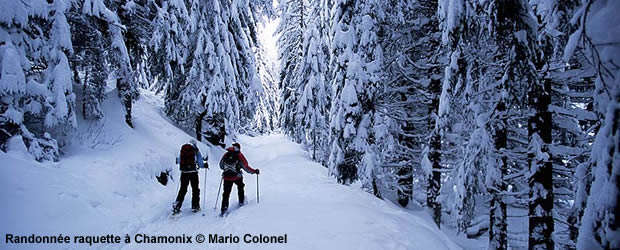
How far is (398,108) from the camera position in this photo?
1009 cm

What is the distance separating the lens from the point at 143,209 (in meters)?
7.32

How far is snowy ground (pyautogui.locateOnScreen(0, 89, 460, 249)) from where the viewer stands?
4984 mm

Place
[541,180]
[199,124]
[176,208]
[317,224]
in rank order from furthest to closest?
[199,124]
[176,208]
[317,224]
[541,180]

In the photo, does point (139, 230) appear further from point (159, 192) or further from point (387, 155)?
point (387, 155)

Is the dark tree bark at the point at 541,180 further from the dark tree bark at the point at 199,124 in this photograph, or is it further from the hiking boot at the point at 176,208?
the dark tree bark at the point at 199,124

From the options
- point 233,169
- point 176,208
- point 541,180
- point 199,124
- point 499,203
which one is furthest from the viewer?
point 199,124

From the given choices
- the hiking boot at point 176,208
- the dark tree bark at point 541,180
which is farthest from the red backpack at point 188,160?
the dark tree bark at point 541,180

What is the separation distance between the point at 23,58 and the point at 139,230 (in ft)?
14.6

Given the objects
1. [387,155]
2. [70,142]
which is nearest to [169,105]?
[70,142]

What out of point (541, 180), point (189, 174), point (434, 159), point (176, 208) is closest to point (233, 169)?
point (189, 174)

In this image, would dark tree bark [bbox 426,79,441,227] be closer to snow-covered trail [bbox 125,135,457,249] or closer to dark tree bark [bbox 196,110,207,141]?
snow-covered trail [bbox 125,135,457,249]

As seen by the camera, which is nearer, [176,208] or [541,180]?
[541,180]

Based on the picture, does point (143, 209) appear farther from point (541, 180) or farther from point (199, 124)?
point (541, 180)

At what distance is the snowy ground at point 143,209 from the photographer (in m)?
4.98
